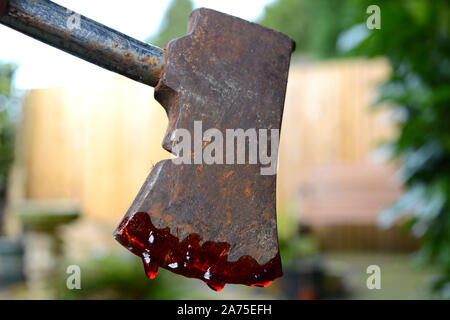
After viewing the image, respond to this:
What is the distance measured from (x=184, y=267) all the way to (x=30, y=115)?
6.50 metres

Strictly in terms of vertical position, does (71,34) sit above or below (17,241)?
above

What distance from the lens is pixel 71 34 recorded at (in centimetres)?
67

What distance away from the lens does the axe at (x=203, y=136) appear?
64 cm

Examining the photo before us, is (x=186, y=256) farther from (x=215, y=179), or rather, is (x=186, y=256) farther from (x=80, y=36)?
(x=80, y=36)

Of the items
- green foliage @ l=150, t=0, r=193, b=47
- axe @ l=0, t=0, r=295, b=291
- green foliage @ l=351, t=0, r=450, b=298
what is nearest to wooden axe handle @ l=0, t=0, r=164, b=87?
axe @ l=0, t=0, r=295, b=291

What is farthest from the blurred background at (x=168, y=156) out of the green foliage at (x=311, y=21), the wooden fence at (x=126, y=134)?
the green foliage at (x=311, y=21)

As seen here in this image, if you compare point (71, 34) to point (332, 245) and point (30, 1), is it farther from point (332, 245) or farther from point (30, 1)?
point (332, 245)

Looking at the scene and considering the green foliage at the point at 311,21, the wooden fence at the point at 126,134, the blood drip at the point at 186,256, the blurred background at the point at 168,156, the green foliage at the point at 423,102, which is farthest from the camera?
the green foliage at the point at 311,21

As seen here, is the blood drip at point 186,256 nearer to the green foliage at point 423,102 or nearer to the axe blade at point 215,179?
the axe blade at point 215,179

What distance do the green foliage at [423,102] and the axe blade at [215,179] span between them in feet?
4.52

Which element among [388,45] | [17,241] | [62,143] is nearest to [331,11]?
[62,143]

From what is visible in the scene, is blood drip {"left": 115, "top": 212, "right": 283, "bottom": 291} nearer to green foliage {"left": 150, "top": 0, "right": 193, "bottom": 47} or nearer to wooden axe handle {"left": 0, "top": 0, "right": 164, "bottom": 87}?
wooden axe handle {"left": 0, "top": 0, "right": 164, "bottom": 87}

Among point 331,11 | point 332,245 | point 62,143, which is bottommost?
point 332,245

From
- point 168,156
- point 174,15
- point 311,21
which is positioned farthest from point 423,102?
point 311,21
